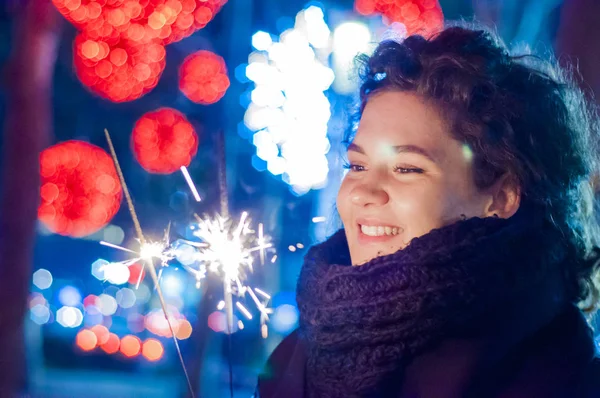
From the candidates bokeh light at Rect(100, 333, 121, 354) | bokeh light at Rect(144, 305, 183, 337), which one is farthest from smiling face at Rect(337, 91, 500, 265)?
bokeh light at Rect(100, 333, 121, 354)

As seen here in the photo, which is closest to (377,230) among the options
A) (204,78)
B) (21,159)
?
(21,159)

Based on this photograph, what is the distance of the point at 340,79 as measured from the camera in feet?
18.1

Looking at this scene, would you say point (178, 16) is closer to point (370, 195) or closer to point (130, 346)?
point (130, 346)

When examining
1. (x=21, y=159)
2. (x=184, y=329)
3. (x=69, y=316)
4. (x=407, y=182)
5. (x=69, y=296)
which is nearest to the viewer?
(x=407, y=182)

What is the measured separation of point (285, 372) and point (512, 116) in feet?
3.54

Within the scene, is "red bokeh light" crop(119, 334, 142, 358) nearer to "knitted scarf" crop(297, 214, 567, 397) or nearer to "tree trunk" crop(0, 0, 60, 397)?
"tree trunk" crop(0, 0, 60, 397)

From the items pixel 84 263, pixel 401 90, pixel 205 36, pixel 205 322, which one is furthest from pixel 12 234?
pixel 84 263

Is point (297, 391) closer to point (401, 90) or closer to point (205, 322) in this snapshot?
point (401, 90)

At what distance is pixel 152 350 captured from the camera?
21.2ft

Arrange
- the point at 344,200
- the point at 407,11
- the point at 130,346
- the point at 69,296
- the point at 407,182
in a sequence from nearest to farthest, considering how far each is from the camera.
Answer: the point at 407,182
the point at 344,200
the point at 407,11
the point at 130,346
the point at 69,296

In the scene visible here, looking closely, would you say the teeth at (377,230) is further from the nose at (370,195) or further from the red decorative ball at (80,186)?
the red decorative ball at (80,186)

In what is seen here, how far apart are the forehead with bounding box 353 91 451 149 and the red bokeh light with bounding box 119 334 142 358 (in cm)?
556

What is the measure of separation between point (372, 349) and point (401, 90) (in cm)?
76

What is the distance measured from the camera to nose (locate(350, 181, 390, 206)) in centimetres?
164
